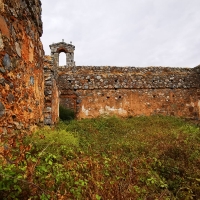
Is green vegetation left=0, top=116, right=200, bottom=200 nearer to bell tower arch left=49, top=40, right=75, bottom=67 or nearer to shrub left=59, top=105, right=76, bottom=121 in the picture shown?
shrub left=59, top=105, right=76, bottom=121

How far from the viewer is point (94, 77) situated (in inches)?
422

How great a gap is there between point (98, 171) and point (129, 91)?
8.24 m

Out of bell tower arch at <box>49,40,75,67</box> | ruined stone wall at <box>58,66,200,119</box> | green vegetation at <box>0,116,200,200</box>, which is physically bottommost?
green vegetation at <box>0,116,200,200</box>

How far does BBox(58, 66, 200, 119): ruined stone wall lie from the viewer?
34.2ft

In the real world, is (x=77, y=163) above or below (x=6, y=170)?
below

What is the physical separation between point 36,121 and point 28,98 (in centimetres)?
82

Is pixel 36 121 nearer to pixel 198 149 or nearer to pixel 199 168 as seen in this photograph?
pixel 199 168

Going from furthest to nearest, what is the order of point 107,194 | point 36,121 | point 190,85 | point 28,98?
1. point 190,85
2. point 36,121
3. point 28,98
4. point 107,194

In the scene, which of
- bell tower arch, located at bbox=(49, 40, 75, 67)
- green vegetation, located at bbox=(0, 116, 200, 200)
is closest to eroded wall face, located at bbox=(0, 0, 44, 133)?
green vegetation, located at bbox=(0, 116, 200, 200)

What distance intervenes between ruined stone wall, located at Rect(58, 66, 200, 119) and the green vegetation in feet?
16.9

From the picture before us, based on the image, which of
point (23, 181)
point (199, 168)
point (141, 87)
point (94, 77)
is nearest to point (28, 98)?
point (23, 181)

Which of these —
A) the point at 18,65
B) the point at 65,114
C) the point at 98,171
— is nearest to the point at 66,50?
the point at 65,114

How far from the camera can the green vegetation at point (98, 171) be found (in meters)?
1.98

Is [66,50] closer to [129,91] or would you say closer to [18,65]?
[129,91]
